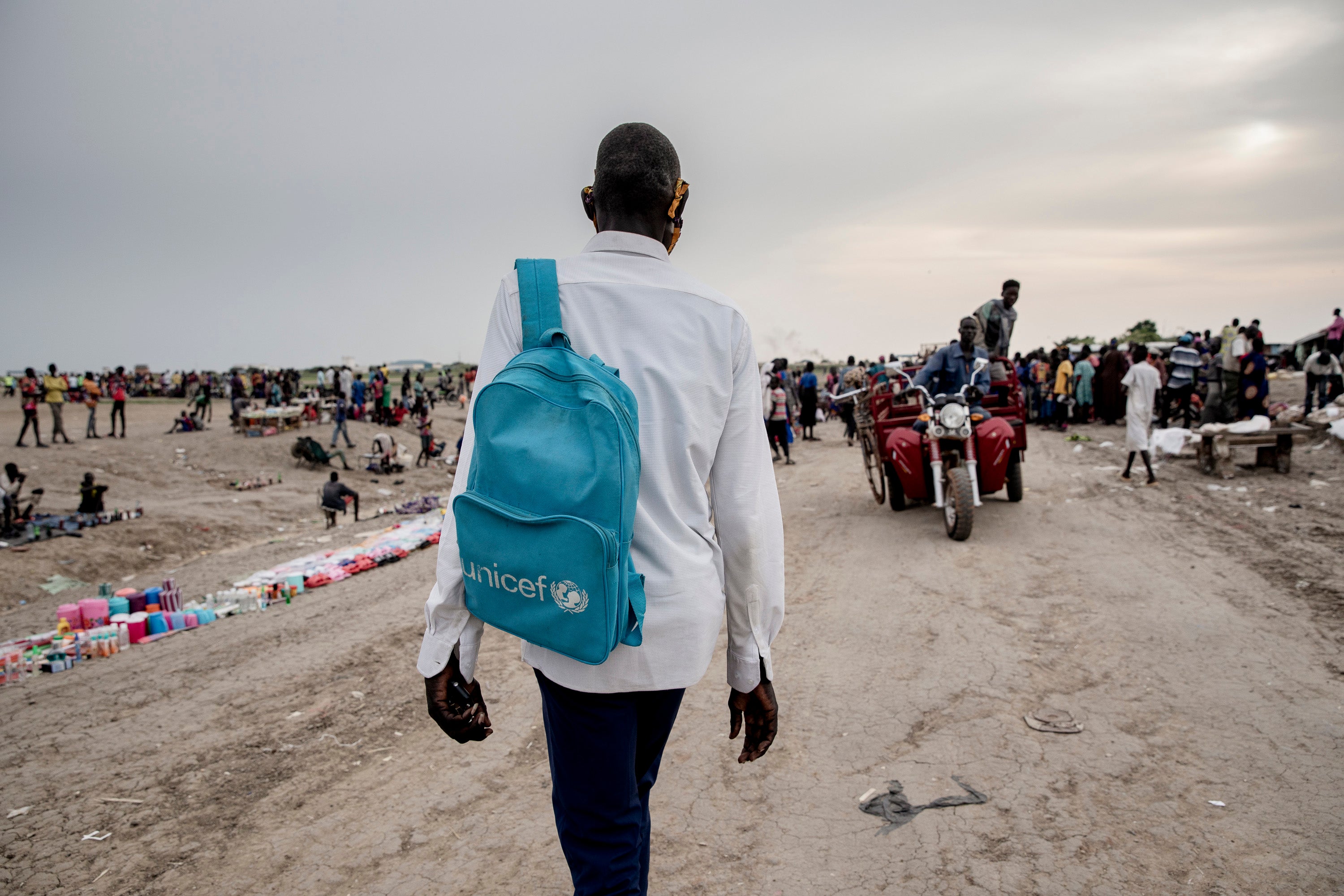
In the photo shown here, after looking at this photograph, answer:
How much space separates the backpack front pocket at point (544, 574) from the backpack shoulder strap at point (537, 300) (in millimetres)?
365

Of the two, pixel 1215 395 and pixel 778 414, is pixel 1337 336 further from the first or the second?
pixel 778 414

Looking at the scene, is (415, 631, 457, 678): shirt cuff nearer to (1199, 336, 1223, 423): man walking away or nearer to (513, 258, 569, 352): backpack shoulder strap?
(513, 258, 569, 352): backpack shoulder strap

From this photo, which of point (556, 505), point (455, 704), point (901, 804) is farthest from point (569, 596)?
point (901, 804)

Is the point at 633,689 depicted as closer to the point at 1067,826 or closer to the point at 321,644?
the point at 1067,826

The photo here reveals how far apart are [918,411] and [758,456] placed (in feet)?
24.9

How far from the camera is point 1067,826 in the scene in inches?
113

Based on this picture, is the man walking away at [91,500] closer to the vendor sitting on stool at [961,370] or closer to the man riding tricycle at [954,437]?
the man riding tricycle at [954,437]

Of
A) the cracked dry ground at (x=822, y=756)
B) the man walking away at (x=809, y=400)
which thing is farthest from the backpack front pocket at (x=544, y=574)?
the man walking away at (x=809, y=400)

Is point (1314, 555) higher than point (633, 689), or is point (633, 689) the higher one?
point (633, 689)

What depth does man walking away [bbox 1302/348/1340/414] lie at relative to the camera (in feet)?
47.4

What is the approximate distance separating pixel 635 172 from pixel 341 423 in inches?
843

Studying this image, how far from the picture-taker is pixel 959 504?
7.05m

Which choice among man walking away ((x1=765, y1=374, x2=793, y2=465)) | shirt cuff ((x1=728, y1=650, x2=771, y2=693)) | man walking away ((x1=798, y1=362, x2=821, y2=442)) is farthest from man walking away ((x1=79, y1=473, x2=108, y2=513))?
man walking away ((x1=798, y1=362, x2=821, y2=442))

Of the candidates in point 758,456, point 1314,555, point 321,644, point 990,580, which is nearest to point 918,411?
point 990,580
